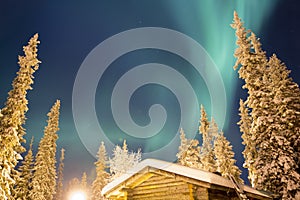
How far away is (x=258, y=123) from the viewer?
2031 centimetres

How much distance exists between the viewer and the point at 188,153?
130 feet

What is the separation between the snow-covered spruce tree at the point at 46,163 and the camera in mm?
31411

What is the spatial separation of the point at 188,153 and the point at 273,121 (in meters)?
21.2

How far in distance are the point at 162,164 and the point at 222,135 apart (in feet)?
93.9

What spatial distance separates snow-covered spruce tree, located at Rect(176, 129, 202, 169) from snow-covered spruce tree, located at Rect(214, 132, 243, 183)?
290 centimetres

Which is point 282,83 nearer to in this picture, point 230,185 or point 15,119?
point 230,185

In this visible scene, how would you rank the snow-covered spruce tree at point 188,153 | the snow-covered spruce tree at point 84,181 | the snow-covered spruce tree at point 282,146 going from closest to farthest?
the snow-covered spruce tree at point 282,146 < the snow-covered spruce tree at point 188,153 < the snow-covered spruce tree at point 84,181

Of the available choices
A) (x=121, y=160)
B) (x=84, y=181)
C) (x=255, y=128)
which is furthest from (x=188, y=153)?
(x=84, y=181)

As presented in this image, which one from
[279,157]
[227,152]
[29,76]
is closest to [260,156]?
[279,157]

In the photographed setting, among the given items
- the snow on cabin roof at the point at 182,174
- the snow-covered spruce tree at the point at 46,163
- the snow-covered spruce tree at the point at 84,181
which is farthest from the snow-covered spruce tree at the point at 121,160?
the snow-covered spruce tree at the point at 84,181

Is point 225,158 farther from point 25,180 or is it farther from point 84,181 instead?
point 84,181

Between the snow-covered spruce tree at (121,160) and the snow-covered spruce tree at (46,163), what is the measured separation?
9.55m

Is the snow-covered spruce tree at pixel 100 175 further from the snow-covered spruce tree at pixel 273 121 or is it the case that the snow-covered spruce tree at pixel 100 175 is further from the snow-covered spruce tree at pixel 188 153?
the snow-covered spruce tree at pixel 273 121

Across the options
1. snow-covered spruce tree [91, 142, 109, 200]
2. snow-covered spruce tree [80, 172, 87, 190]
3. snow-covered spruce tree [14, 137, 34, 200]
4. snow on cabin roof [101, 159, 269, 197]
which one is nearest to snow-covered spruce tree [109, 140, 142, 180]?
snow-covered spruce tree [91, 142, 109, 200]
